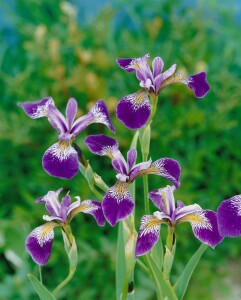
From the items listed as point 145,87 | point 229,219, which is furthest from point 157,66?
point 229,219

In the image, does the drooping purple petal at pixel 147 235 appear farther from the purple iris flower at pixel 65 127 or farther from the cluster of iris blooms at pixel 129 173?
the purple iris flower at pixel 65 127

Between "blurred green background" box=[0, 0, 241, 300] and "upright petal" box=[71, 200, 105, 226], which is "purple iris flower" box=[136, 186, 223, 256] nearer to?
"upright petal" box=[71, 200, 105, 226]

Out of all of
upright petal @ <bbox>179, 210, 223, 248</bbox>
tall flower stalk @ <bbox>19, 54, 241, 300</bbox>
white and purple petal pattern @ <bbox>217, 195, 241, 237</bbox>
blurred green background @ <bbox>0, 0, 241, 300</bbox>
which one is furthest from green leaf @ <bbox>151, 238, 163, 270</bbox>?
blurred green background @ <bbox>0, 0, 241, 300</bbox>

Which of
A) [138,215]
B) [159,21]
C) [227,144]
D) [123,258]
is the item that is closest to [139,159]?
[138,215]

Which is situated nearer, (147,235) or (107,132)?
(147,235)

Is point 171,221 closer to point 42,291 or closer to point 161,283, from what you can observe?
point 161,283

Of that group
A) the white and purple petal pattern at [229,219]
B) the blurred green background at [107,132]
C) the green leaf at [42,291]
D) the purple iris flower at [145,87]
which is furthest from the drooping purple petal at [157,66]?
the blurred green background at [107,132]
